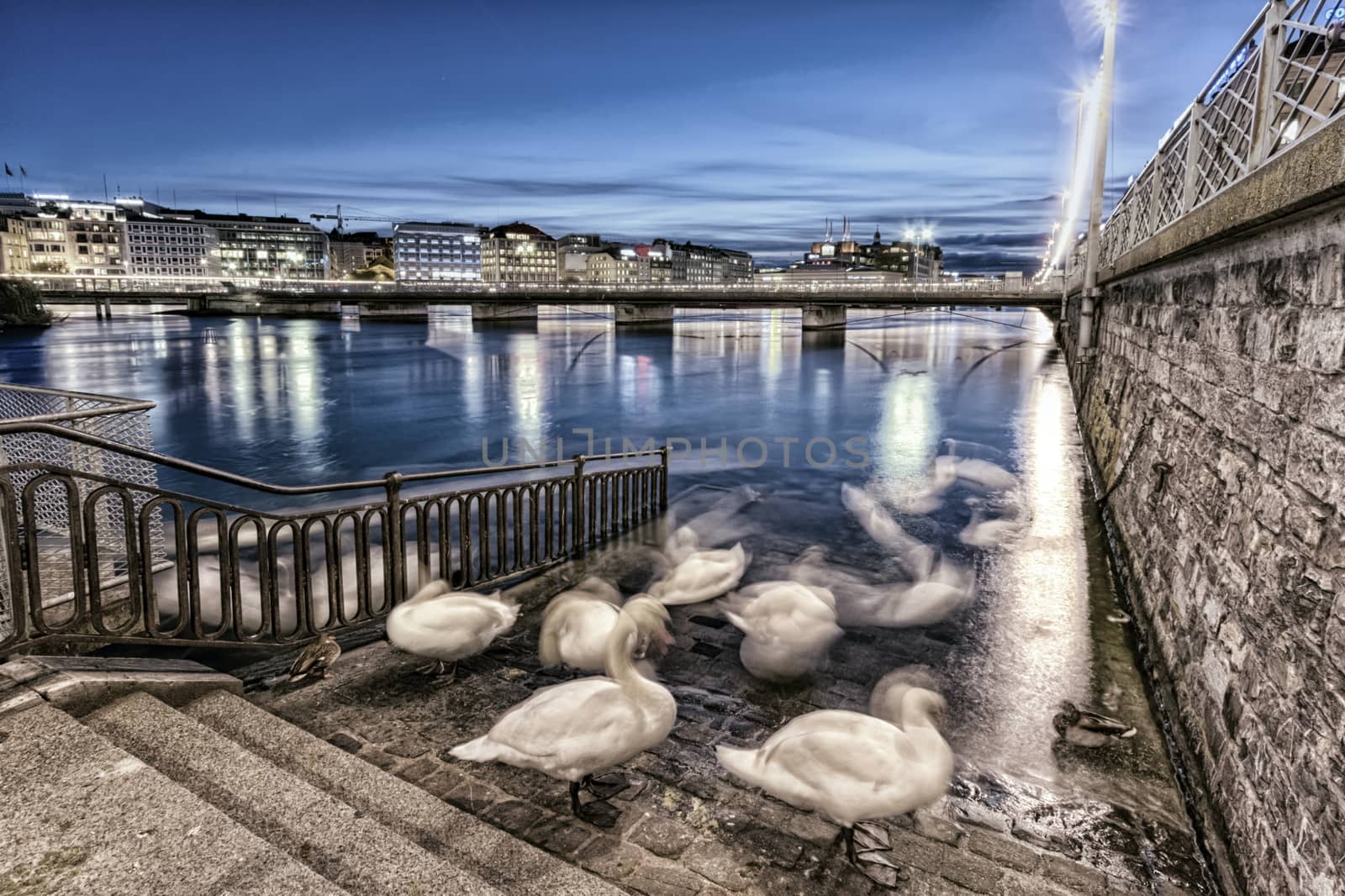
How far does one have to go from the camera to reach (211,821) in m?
3.10

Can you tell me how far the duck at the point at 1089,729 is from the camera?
220 inches

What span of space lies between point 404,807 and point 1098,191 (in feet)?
75.2

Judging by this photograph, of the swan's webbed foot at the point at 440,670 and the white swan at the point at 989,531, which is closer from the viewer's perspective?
the swan's webbed foot at the point at 440,670

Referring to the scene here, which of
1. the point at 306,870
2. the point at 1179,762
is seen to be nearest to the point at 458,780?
the point at 306,870

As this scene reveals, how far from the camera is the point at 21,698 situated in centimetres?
380

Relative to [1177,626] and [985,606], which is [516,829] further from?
[985,606]

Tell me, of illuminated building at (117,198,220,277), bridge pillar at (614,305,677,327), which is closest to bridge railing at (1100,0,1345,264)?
bridge pillar at (614,305,677,327)

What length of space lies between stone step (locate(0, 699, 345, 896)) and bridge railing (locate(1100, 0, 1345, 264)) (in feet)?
17.6

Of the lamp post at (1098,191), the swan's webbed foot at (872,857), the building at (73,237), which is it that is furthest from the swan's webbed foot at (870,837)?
the building at (73,237)

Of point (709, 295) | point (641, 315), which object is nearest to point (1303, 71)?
point (709, 295)

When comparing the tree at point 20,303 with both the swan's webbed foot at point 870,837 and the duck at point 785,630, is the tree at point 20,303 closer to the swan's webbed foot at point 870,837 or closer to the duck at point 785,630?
the duck at point 785,630

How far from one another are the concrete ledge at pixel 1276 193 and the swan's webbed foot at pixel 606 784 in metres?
4.51

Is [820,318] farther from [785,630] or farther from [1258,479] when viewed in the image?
[1258,479]

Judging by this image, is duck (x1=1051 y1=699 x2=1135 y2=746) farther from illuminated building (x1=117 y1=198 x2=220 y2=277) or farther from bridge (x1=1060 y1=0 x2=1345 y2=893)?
illuminated building (x1=117 y1=198 x2=220 y2=277)
